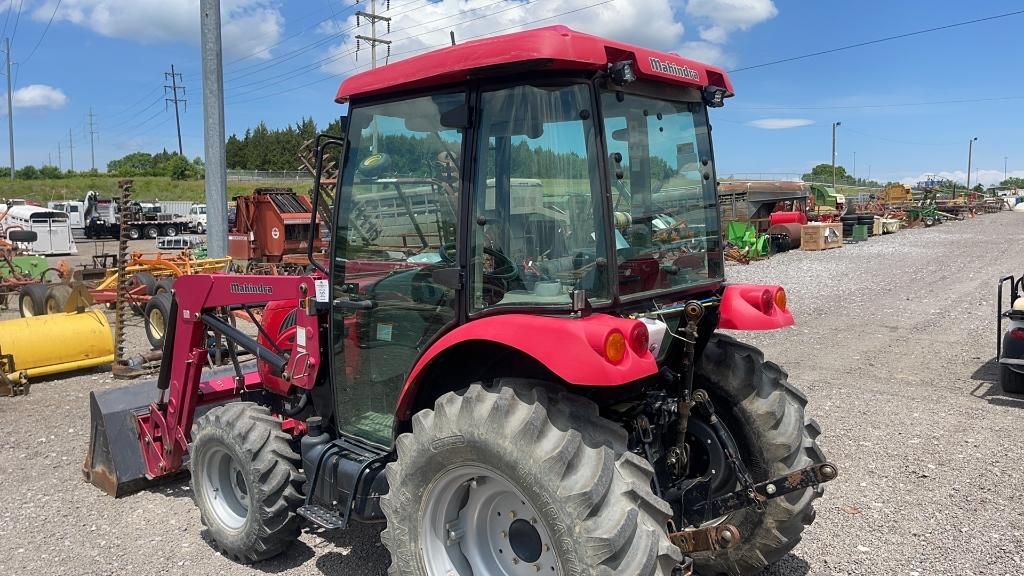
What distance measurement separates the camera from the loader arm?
402 cm

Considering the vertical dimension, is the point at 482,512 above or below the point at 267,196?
below

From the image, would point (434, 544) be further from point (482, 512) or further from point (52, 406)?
point (52, 406)

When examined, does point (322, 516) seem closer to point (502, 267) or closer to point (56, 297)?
point (502, 267)

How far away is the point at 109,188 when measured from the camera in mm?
60906


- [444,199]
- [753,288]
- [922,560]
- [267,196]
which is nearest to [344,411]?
[444,199]

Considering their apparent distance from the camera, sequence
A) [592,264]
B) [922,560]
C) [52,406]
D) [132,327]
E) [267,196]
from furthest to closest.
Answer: [267,196] → [132,327] → [52,406] → [922,560] → [592,264]

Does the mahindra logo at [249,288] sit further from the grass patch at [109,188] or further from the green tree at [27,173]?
the green tree at [27,173]

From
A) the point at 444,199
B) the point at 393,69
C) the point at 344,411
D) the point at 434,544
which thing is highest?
the point at 393,69

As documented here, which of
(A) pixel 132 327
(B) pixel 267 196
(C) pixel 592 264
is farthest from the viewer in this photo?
(B) pixel 267 196

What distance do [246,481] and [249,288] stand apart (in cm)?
104

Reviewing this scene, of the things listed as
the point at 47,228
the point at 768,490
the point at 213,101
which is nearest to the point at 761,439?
the point at 768,490

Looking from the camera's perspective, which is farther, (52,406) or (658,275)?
(52,406)

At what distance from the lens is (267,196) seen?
1820cm

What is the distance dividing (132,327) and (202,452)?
32.7 feet
